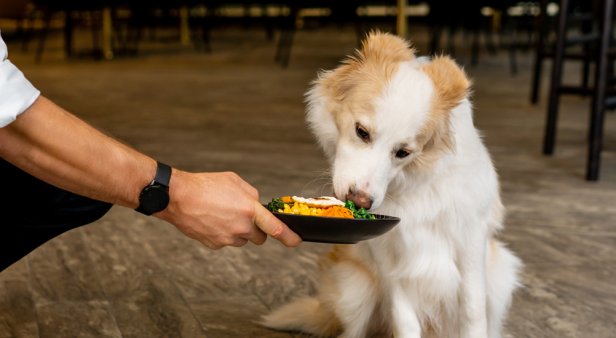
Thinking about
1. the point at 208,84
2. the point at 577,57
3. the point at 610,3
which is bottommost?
the point at 208,84

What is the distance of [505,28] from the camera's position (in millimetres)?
12445

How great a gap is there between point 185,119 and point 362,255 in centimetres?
341

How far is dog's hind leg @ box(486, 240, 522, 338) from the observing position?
6.44ft

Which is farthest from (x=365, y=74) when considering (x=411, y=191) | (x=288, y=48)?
(x=288, y=48)

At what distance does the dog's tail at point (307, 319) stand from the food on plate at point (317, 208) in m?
0.55

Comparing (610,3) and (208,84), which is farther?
(208,84)

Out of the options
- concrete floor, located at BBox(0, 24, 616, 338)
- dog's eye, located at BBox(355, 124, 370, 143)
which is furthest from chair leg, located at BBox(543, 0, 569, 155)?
dog's eye, located at BBox(355, 124, 370, 143)

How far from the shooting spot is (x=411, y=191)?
180 centimetres

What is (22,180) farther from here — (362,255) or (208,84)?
(208,84)

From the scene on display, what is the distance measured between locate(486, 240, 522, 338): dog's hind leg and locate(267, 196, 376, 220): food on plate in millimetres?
536

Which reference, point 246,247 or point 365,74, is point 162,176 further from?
point 246,247

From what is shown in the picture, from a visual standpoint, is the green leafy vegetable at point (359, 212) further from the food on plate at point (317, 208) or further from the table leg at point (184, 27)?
the table leg at point (184, 27)

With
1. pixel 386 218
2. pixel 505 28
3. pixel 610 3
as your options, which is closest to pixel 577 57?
pixel 610 3

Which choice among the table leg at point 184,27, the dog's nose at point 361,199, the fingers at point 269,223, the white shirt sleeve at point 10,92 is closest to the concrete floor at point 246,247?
the dog's nose at point 361,199
